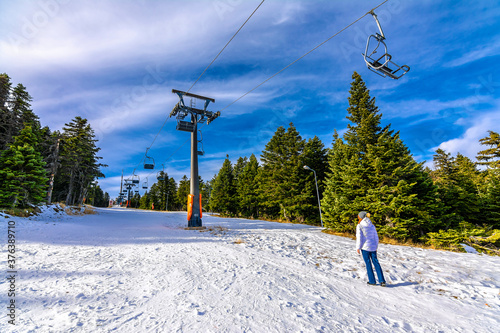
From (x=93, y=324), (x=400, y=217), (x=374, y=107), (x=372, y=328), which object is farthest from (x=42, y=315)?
(x=374, y=107)

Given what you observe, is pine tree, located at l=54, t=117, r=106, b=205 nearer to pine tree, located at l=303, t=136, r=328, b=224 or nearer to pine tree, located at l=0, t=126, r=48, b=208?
pine tree, located at l=0, t=126, r=48, b=208

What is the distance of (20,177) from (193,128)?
47.6 ft

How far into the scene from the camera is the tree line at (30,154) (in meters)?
16.3

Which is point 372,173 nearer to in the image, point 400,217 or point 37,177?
point 400,217

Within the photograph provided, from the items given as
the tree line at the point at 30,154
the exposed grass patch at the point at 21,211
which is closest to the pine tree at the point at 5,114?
the tree line at the point at 30,154

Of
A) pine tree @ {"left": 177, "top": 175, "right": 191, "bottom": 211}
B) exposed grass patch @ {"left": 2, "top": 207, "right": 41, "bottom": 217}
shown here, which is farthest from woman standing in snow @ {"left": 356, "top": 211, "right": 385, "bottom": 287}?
pine tree @ {"left": 177, "top": 175, "right": 191, "bottom": 211}

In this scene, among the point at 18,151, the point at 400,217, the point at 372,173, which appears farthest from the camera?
the point at 18,151

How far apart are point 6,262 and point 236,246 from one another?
25.4 ft

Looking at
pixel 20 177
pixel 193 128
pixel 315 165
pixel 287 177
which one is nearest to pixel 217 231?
pixel 193 128

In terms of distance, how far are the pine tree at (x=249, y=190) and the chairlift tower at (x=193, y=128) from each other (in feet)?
69.9

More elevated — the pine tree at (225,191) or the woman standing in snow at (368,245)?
the pine tree at (225,191)

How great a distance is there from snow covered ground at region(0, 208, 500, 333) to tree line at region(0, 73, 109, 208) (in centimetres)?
1123

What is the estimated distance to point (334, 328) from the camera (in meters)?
3.67

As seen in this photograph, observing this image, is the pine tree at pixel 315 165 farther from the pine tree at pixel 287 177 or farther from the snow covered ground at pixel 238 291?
the snow covered ground at pixel 238 291
